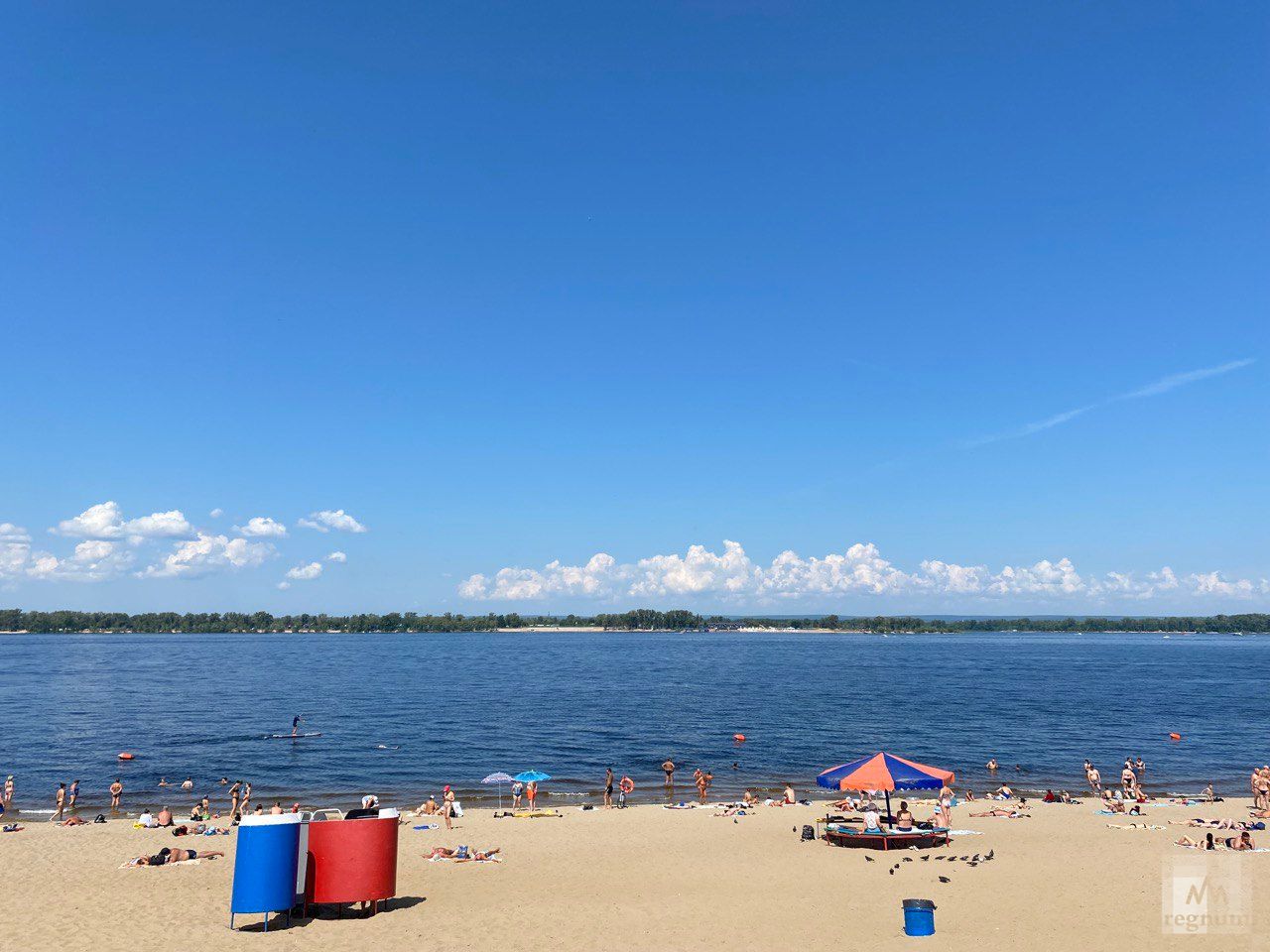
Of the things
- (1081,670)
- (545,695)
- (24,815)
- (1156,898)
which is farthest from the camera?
(1081,670)

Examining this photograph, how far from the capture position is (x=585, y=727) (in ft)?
209

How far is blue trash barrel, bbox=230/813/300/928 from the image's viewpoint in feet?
57.7

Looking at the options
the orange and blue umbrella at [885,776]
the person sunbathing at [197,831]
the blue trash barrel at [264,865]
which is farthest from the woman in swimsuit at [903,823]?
the person sunbathing at [197,831]

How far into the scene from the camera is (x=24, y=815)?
35312 mm

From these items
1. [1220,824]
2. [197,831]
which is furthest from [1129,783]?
[197,831]

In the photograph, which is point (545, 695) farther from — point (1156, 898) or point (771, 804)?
point (1156, 898)

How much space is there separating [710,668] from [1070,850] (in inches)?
4569

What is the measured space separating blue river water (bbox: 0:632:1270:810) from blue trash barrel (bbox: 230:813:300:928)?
Answer: 21138 mm

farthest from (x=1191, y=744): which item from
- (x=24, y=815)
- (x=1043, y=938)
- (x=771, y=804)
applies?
(x=24, y=815)

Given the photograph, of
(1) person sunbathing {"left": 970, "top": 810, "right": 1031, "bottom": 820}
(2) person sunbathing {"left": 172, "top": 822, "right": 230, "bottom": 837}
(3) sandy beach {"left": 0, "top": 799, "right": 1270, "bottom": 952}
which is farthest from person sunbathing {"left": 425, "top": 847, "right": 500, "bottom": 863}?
(1) person sunbathing {"left": 970, "top": 810, "right": 1031, "bottom": 820}

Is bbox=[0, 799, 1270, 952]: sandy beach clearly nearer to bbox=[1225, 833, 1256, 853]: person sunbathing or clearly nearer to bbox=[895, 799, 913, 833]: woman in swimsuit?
bbox=[1225, 833, 1256, 853]: person sunbathing

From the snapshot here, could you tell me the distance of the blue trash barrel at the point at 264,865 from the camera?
1759cm

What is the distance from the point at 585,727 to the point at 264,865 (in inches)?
1879

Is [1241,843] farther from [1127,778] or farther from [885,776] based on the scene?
[1127,778]
